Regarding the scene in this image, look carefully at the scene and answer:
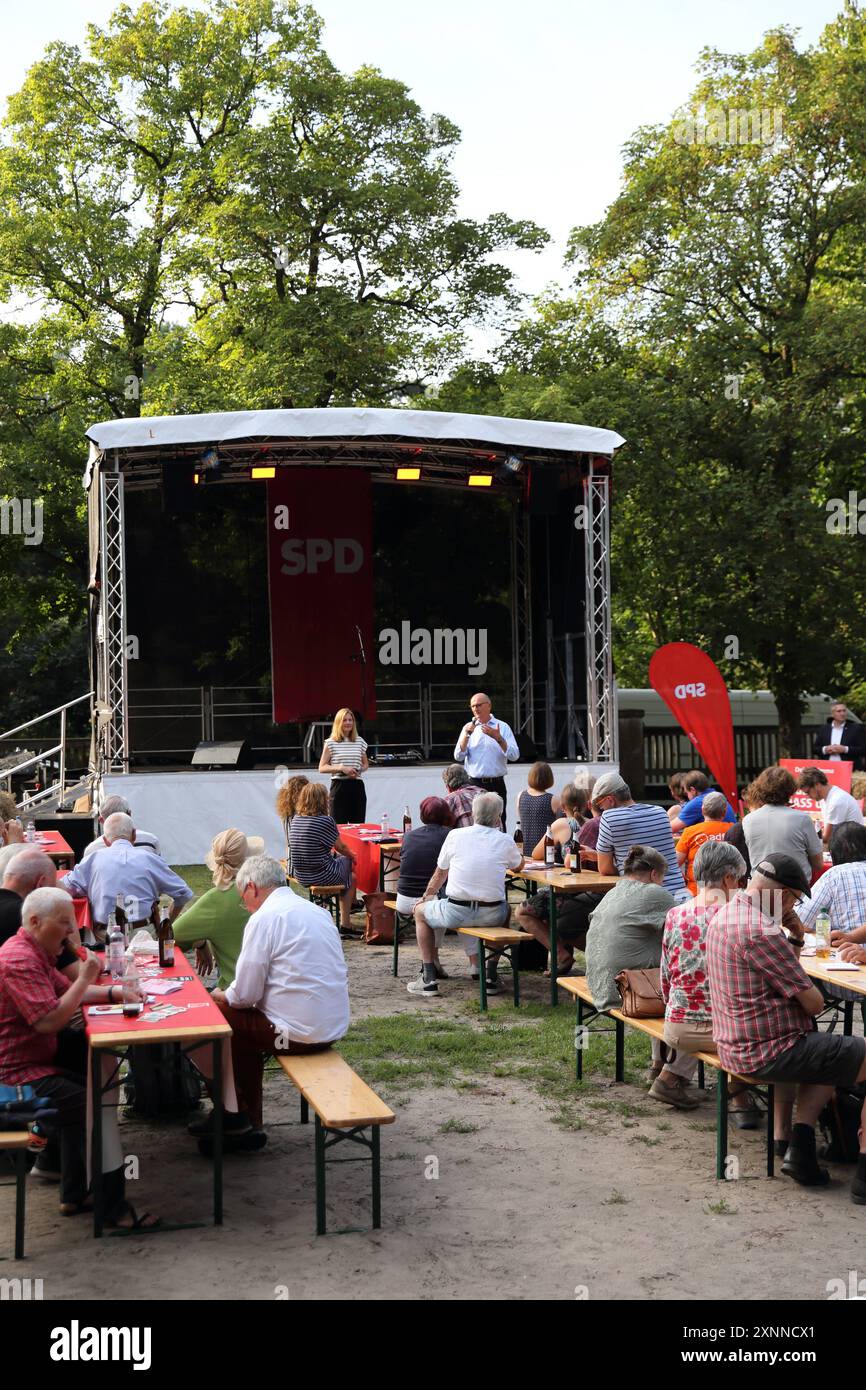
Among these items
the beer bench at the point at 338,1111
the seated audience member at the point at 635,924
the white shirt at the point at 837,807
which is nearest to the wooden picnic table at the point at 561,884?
the seated audience member at the point at 635,924

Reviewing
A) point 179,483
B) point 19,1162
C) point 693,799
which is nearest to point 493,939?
point 693,799

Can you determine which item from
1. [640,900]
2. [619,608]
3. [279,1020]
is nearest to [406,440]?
[619,608]

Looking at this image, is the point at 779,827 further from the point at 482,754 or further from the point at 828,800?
the point at 482,754

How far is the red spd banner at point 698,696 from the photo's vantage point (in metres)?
11.1

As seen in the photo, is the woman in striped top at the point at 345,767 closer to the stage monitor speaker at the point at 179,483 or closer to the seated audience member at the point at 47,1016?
the stage monitor speaker at the point at 179,483

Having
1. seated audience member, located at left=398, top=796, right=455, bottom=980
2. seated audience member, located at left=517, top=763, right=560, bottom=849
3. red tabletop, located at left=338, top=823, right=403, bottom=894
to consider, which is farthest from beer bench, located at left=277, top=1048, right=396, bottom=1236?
red tabletop, located at left=338, top=823, right=403, bottom=894

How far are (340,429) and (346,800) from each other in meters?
4.09

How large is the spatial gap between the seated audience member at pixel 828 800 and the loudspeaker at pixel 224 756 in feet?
22.5

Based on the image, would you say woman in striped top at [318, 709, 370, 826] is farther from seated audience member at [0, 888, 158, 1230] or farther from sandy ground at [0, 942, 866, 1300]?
seated audience member at [0, 888, 158, 1230]

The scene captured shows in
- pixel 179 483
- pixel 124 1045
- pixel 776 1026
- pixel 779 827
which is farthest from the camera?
pixel 179 483

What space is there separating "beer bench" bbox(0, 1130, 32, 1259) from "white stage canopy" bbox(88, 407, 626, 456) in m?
9.67

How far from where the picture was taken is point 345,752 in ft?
36.7

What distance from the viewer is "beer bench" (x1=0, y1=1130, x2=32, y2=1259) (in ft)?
13.5

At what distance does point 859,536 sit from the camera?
17.8 meters
